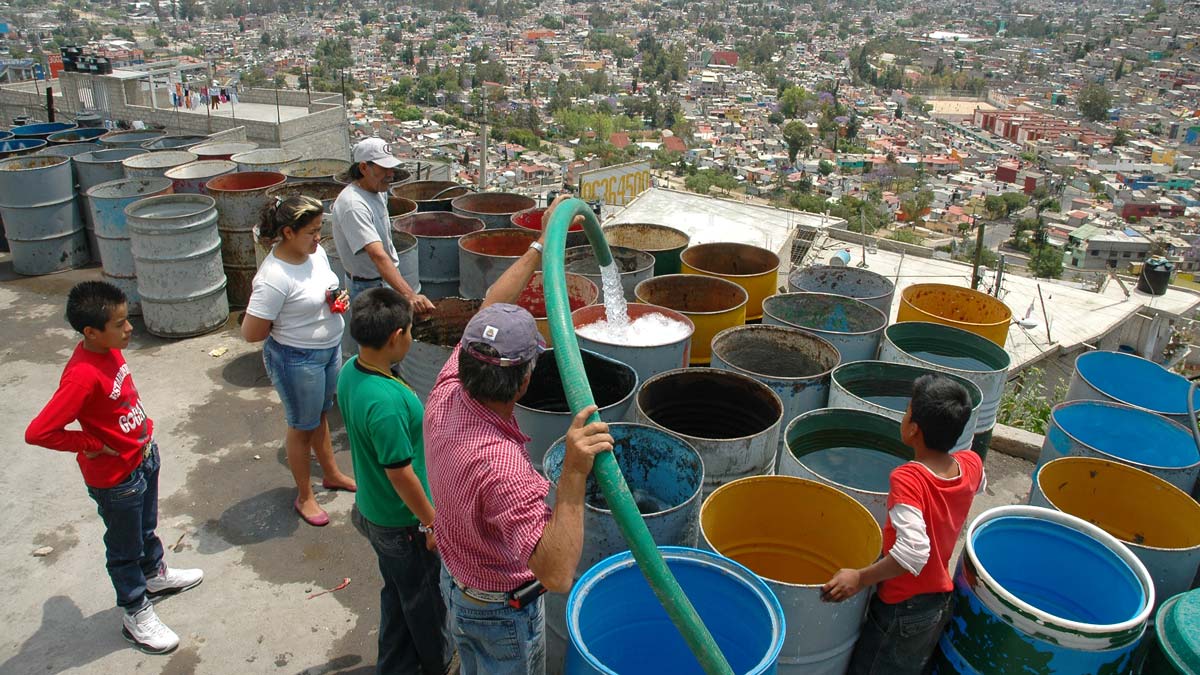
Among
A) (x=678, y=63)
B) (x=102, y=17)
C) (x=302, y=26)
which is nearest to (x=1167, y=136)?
(x=678, y=63)

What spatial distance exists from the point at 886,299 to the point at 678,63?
119 metres

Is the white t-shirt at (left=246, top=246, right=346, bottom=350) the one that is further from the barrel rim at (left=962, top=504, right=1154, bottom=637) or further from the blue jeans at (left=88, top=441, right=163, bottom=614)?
the barrel rim at (left=962, top=504, right=1154, bottom=637)

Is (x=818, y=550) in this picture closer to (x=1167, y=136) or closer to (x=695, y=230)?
(x=695, y=230)

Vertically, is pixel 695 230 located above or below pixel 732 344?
below

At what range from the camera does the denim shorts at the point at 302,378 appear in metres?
3.60

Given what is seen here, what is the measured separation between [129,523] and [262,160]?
5.31 m

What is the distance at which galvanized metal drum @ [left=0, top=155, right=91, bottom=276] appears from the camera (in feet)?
21.8

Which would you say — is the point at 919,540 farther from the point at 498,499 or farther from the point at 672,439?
the point at 498,499

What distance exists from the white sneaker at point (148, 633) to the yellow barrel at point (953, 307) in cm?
396

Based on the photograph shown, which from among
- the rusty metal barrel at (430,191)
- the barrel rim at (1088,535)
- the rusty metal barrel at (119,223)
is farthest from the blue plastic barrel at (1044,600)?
the rusty metal barrel at (119,223)

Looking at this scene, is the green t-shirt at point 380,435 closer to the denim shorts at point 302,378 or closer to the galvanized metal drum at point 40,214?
the denim shorts at point 302,378

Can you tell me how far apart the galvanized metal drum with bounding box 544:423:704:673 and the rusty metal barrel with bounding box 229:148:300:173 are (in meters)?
5.34

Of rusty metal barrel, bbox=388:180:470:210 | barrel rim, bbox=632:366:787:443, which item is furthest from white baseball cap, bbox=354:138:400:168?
rusty metal barrel, bbox=388:180:470:210

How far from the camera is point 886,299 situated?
181 inches
